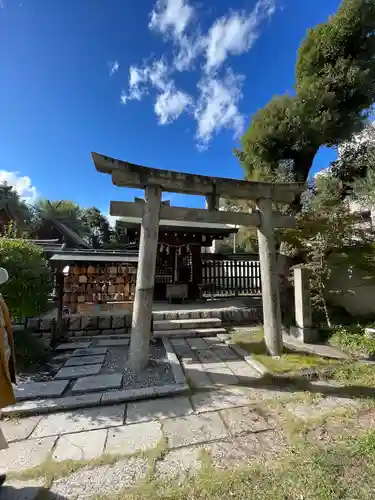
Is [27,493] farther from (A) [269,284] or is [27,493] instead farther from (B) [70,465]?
(A) [269,284]

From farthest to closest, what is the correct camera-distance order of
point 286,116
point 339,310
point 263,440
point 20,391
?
point 286,116, point 339,310, point 20,391, point 263,440

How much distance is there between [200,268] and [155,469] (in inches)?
353

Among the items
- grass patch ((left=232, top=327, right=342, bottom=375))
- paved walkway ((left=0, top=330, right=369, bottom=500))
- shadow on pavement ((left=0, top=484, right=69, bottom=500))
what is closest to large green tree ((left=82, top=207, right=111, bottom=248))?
grass patch ((left=232, top=327, right=342, bottom=375))

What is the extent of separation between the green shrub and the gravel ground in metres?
1.81

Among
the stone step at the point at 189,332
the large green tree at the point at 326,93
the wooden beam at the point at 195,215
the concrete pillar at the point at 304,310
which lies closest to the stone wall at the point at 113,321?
the stone step at the point at 189,332

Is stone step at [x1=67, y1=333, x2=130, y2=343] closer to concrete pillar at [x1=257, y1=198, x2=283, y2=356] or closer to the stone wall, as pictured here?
the stone wall

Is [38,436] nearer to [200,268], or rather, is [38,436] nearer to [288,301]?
[288,301]

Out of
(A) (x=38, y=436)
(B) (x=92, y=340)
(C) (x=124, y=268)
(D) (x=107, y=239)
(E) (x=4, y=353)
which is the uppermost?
(D) (x=107, y=239)

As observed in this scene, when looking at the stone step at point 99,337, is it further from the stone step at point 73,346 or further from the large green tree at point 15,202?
the large green tree at point 15,202

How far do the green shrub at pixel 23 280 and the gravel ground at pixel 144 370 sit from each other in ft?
5.93

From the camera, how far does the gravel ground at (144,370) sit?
386 centimetres

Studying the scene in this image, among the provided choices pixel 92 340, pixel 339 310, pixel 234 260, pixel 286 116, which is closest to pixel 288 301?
pixel 339 310

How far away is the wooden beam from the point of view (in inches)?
167

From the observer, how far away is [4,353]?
204cm
